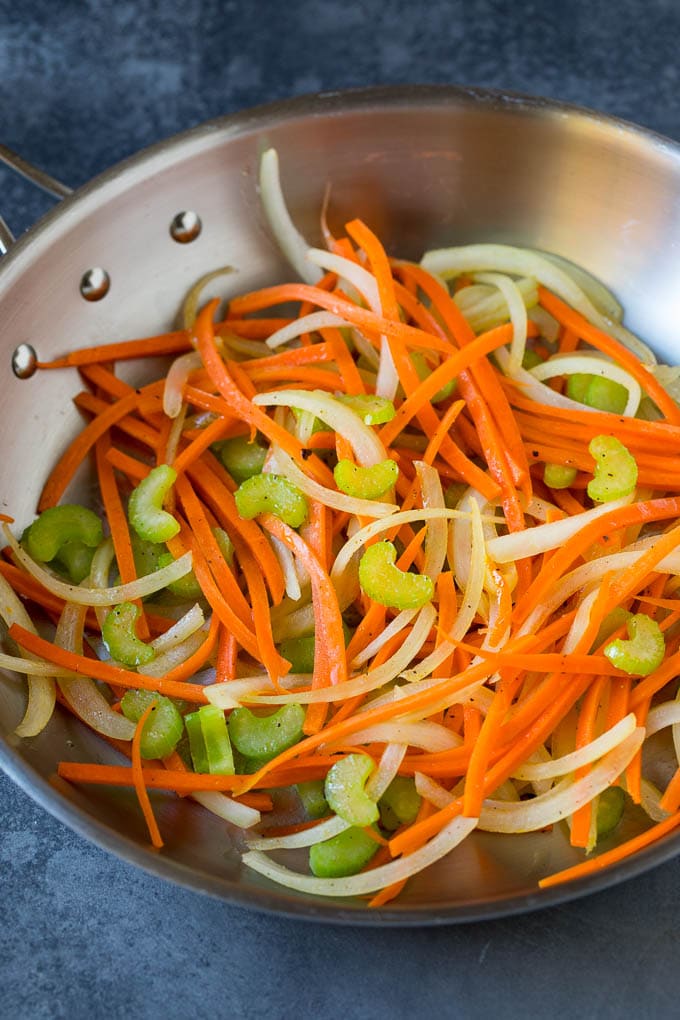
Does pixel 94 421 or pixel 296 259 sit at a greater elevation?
pixel 296 259

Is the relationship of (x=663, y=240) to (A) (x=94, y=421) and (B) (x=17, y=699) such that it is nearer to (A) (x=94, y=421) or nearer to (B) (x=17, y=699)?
(A) (x=94, y=421)

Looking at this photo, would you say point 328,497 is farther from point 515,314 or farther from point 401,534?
point 515,314

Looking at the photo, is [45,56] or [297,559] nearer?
[297,559]

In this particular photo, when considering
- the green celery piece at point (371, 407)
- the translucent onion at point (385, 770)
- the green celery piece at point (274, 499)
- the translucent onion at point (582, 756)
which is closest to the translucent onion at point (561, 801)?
the translucent onion at point (582, 756)

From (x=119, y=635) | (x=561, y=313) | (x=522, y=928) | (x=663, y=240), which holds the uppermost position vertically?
(x=663, y=240)

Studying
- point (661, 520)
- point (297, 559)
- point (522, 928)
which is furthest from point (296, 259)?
point (522, 928)

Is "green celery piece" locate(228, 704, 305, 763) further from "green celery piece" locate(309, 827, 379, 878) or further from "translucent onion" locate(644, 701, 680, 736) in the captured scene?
"translucent onion" locate(644, 701, 680, 736)

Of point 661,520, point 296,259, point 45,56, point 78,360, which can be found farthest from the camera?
point 45,56

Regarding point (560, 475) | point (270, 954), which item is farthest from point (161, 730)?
point (560, 475)

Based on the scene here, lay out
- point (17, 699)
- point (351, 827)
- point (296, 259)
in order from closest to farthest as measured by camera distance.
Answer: point (351, 827)
point (17, 699)
point (296, 259)
